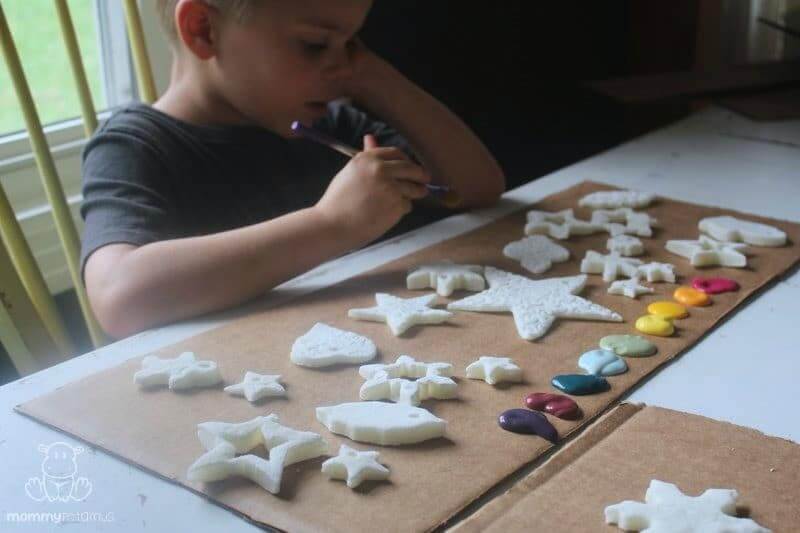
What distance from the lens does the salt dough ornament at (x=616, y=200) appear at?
44.0 inches

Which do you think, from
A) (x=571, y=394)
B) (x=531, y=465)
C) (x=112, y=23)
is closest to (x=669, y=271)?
(x=571, y=394)

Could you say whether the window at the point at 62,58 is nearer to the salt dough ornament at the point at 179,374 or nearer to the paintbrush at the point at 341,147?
the paintbrush at the point at 341,147

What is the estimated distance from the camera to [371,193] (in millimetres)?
973

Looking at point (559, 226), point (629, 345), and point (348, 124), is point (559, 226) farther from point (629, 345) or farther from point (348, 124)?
point (348, 124)

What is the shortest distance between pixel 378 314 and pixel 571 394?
0.67 feet

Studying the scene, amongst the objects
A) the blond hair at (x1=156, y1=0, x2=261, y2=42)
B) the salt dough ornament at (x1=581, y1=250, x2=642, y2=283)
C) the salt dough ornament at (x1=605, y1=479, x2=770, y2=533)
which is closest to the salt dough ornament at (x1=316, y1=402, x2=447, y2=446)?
the salt dough ornament at (x1=605, y1=479, x2=770, y2=533)

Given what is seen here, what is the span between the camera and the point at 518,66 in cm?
183

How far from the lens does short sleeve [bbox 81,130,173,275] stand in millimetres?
932

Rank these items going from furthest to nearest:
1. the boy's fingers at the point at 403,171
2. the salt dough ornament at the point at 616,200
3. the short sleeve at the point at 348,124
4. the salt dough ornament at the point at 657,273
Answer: the short sleeve at the point at 348,124
the salt dough ornament at the point at 616,200
the boy's fingers at the point at 403,171
the salt dough ornament at the point at 657,273

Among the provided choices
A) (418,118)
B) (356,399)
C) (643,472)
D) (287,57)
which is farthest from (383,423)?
(418,118)

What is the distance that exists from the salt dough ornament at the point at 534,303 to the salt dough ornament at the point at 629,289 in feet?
0.10

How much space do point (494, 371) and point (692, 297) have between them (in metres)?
0.26

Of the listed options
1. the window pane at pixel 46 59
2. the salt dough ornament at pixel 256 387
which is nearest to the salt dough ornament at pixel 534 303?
the salt dough ornament at pixel 256 387

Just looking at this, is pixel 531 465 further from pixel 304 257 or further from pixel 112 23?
pixel 112 23
